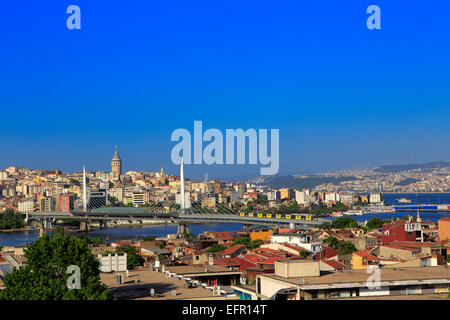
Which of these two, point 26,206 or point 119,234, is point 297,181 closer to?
point 26,206

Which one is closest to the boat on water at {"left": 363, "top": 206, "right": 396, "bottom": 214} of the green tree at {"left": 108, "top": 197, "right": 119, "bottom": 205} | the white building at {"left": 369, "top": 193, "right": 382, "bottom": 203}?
the white building at {"left": 369, "top": 193, "right": 382, "bottom": 203}

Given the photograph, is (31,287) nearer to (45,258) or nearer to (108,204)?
(45,258)

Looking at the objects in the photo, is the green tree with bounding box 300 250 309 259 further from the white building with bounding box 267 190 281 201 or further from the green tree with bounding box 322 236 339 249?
the white building with bounding box 267 190 281 201

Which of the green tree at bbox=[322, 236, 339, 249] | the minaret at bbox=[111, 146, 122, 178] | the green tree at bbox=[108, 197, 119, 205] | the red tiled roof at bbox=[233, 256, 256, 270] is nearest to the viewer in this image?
the red tiled roof at bbox=[233, 256, 256, 270]

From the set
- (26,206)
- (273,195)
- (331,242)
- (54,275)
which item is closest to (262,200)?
(273,195)

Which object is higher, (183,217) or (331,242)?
(331,242)

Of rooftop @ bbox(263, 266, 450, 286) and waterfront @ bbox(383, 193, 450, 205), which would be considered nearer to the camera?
rooftop @ bbox(263, 266, 450, 286)

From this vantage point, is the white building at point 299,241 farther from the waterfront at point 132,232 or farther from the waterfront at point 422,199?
the waterfront at point 422,199
